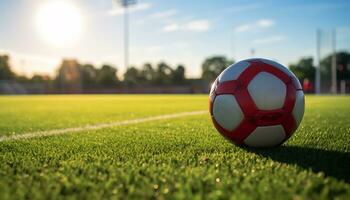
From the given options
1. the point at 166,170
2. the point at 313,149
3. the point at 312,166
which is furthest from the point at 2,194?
the point at 313,149

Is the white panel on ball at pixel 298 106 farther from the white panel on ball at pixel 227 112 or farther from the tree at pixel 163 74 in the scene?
the tree at pixel 163 74

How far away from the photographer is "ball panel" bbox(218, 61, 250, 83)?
3824 millimetres

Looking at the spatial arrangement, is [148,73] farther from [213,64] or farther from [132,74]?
[213,64]

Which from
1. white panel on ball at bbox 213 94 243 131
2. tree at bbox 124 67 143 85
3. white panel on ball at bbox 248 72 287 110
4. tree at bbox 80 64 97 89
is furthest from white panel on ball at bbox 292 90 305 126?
tree at bbox 124 67 143 85

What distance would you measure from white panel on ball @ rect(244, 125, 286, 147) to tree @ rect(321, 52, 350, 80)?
73.7 meters

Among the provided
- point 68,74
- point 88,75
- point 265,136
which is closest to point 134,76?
point 88,75

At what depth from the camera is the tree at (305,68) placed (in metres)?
74.0

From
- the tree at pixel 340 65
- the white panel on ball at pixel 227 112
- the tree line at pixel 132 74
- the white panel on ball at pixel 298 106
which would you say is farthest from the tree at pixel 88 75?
the white panel on ball at pixel 298 106

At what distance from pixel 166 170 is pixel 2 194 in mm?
1193

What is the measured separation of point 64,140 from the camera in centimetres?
472

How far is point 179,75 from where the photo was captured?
84188 mm

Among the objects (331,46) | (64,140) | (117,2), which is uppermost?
(117,2)

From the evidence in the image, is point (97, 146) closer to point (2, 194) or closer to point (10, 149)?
point (10, 149)

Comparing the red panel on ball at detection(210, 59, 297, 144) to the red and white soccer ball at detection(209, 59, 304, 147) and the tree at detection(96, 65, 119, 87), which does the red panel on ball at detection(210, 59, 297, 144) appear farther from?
the tree at detection(96, 65, 119, 87)
